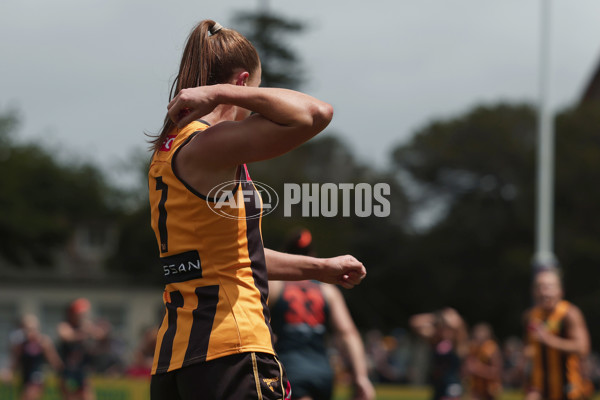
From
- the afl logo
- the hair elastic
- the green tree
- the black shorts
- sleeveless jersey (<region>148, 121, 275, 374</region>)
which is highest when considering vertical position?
the green tree

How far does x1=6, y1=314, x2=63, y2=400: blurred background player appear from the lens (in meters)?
16.9

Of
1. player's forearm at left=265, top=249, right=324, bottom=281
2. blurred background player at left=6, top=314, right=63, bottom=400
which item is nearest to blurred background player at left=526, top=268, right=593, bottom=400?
player's forearm at left=265, top=249, right=324, bottom=281

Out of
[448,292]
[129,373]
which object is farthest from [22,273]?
[129,373]

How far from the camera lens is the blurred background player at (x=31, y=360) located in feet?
55.6

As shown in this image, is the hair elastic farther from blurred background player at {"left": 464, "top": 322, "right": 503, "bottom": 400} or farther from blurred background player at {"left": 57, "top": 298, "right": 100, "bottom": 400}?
blurred background player at {"left": 464, "top": 322, "right": 503, "bottom": 400}

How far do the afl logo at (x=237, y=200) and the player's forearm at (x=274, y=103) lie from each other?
32 centimetres

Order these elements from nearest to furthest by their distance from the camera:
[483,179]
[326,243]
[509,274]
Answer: [326,243], [509,274], [483,179]

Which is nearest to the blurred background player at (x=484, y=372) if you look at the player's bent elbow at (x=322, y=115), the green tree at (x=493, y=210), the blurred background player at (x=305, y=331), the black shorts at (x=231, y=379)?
the blurred background player at (x=305, y=331)

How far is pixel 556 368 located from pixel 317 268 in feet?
21.6

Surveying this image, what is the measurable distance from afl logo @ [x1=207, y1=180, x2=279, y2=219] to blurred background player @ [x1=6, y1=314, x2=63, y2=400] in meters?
14.2

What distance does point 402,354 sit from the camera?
39094mm

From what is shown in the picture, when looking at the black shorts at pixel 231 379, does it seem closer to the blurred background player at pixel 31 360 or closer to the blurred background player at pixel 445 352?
the blurred background player at pixel 445 352

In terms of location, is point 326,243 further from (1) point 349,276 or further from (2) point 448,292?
(1) point 349,276

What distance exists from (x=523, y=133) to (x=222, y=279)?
1890 inches
